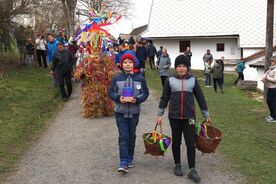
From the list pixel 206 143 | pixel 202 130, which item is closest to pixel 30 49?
pixel 202 130

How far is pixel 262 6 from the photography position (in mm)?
33906

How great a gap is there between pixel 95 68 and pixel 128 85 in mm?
4574

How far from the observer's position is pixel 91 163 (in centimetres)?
705

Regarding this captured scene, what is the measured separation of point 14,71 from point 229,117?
35.2 ft

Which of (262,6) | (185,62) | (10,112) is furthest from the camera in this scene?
(262,6)

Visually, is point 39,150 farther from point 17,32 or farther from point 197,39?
point 197,39

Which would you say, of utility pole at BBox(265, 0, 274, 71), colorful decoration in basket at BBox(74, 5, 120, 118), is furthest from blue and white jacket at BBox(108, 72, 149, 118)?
utility pole at BBox(265, 0, 274, 71)

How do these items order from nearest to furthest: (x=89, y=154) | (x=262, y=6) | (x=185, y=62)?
(x=185, y=62), (x=89, y=154), (x=262, y=6)

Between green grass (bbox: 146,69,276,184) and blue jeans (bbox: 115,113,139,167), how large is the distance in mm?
1621

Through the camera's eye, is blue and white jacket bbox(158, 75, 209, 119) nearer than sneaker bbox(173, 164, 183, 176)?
Yes

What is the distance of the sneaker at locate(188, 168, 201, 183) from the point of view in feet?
19.9

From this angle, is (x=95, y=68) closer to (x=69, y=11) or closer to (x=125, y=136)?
(x=125, y=136)

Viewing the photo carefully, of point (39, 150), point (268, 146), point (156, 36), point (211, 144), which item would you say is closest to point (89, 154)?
point (39, 150)

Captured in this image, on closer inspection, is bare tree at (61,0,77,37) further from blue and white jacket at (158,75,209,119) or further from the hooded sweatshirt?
blue and white jacket at (158,75,209,119)
